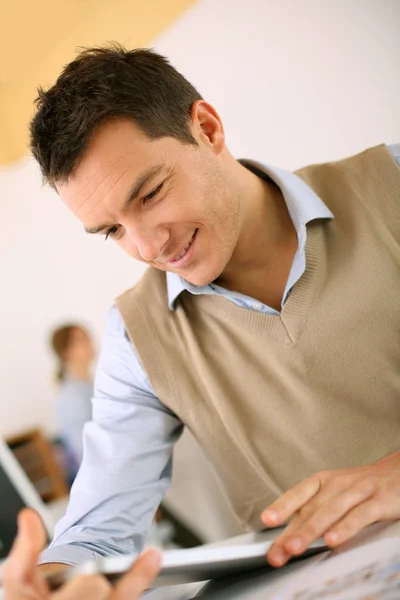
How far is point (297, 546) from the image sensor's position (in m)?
0.62

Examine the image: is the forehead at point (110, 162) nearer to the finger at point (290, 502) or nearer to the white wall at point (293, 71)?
the finger at point (290, 502)

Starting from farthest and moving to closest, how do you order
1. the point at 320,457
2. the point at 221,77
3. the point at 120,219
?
the point at 221,77 → the point at 320,457 → the point at 120,219

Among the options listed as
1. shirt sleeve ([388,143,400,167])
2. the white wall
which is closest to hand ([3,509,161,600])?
shirt sleeve ([388,143,400,167])

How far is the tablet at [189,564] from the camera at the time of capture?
1.57ft

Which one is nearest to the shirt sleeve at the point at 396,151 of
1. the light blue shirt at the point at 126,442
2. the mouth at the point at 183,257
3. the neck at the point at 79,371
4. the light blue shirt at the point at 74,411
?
the light blue shirt at the point at 126,442

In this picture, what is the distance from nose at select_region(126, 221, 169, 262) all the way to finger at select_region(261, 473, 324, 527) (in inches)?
19.6

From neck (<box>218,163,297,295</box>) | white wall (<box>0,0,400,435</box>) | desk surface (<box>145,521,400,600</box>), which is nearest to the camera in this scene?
desk surface (<box>145,521,400,600</box>)

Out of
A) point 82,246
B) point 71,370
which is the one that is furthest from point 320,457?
point 71,370

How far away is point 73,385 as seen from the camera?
10.5 feet

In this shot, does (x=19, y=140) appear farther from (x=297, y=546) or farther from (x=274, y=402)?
(x=297, y=546)

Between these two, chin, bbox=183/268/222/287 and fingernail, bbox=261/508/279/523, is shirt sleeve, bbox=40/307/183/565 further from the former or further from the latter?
fingernail, bbox=261/508/279/523

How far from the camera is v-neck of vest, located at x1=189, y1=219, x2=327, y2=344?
3.46 feet

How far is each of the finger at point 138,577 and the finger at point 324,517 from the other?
214 millimetres

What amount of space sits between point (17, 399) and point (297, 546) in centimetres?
382
